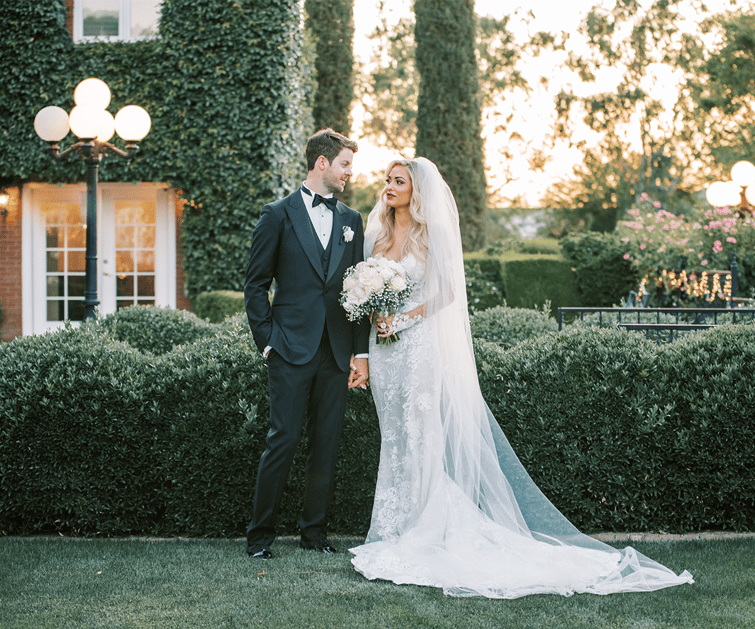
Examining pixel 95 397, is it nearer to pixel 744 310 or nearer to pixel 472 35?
pixel 744 310

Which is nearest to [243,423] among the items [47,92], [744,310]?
[744,310]

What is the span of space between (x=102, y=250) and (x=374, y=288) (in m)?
9.69

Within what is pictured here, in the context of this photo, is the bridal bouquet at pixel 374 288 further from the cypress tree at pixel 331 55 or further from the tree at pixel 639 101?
the tree at pixel 639 101

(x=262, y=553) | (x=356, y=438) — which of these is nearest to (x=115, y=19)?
(x=356, y=438)

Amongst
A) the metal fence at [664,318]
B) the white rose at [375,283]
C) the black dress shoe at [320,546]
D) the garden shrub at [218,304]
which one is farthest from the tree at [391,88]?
the black dress shoe at [320,546]

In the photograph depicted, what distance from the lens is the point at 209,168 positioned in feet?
38.1

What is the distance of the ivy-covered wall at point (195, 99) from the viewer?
1133 centimetres

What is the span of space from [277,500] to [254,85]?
356 inches

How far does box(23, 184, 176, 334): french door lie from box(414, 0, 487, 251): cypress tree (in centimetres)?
629

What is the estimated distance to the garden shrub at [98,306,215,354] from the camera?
645 centimetres

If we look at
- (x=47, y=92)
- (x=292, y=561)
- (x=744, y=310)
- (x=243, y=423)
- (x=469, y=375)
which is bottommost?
(x=292, y=561)

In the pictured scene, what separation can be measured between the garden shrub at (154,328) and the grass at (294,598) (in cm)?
270

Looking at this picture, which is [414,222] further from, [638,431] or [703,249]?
[703,249]

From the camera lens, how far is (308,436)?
4.03m
